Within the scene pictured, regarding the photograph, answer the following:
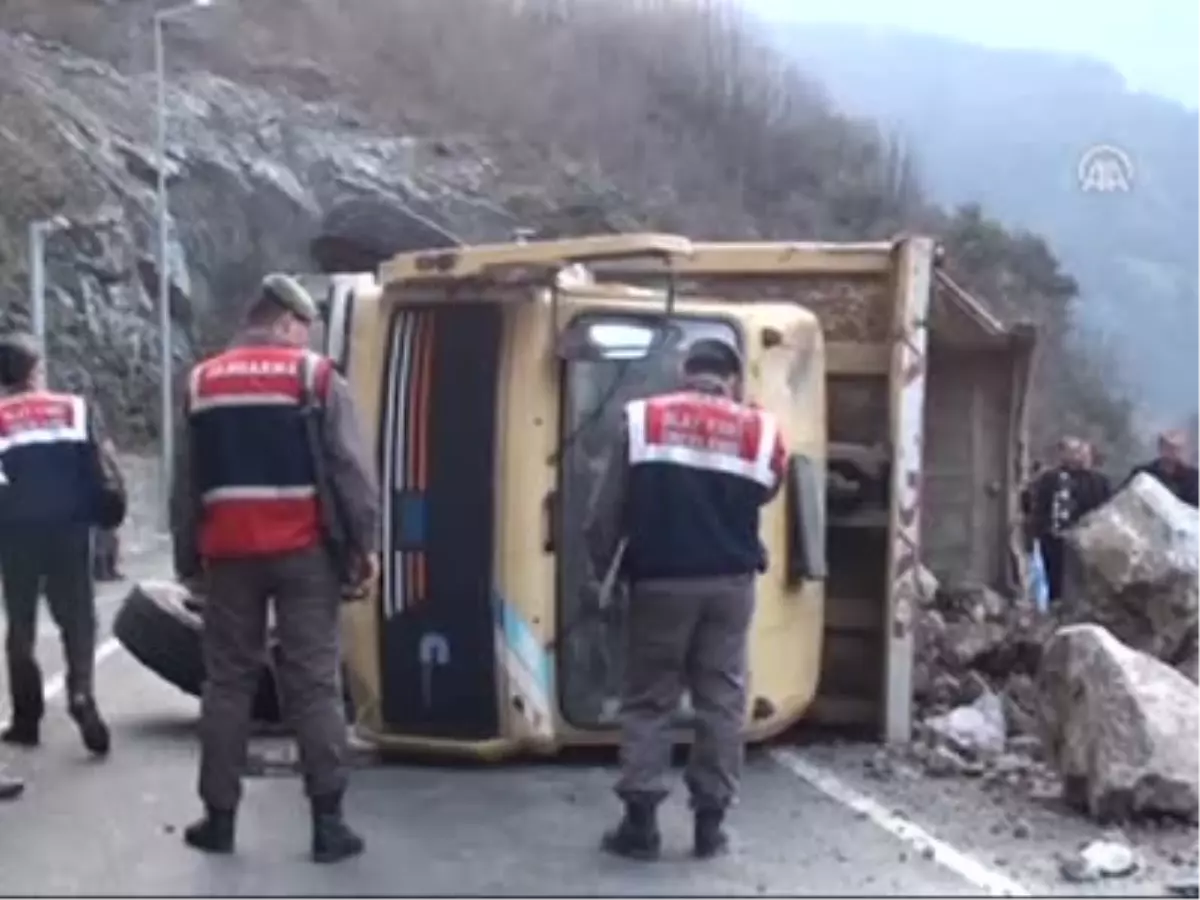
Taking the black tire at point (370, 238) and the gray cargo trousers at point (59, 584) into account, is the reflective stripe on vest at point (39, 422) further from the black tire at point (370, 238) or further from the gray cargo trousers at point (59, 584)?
the black tire at point (370, 238)

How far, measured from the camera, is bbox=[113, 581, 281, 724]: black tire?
11.0 meters

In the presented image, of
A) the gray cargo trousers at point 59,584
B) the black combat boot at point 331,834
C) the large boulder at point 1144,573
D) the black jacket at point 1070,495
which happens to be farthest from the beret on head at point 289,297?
the black jacket at point 1070,495

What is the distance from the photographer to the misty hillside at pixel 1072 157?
32.2 m

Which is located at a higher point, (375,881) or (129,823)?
(375,881)

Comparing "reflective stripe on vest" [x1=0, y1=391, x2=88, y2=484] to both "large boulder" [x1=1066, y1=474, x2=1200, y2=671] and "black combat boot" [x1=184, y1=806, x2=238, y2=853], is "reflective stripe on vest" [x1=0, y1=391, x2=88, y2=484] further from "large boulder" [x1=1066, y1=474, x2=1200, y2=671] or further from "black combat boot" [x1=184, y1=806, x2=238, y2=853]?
"large boulder" [x1=1066, y1=474, x2=1200, y2=671]

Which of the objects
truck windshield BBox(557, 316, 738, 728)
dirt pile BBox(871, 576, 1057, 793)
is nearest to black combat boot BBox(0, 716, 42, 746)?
truck windshield BBox(557, 316, 738, 728)

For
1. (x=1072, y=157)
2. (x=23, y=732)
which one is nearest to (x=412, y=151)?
(x=1072, y=157)

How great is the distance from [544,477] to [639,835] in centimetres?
195

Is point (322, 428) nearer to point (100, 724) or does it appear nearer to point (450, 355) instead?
point (450, 355)

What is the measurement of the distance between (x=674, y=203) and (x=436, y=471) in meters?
62.6

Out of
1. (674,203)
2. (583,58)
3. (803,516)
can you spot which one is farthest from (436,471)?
(583,58)

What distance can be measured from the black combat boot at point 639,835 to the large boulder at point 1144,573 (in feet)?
13.6

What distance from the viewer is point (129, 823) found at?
854 cm

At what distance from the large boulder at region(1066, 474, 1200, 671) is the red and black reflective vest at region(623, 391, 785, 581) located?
3.88 meters
